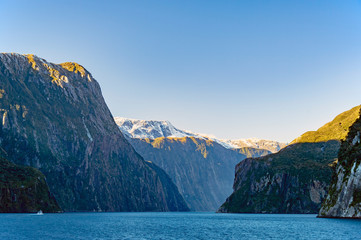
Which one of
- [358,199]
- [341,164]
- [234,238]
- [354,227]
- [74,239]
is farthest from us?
[341,164]

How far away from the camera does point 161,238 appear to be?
101 m

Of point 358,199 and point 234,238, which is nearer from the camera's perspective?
point 234,238

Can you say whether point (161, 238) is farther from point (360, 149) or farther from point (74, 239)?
point (360, 149)

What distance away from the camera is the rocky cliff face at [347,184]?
137 metres

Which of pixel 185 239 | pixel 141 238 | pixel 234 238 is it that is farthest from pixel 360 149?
pixel 141 238

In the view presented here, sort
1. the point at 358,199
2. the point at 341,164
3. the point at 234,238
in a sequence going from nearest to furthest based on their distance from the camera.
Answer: the point at 234,238 → the point at 358,199 → the point at 341,164

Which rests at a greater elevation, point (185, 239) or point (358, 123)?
point (358, 123)

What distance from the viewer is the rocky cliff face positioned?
13688cm

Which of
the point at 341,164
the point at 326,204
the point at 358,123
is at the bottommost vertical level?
the point at 326,204

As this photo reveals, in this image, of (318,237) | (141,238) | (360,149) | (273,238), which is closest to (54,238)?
(141,238)

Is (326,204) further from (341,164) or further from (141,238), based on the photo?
(141,238)

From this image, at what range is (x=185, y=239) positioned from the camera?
10019 cm

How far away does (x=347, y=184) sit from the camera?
14238 cm

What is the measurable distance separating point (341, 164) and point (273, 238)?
71.2 m
